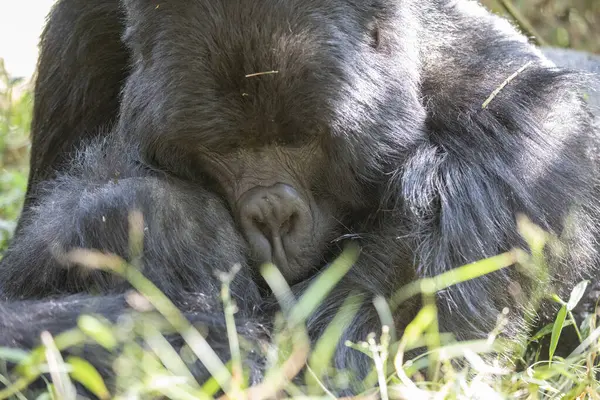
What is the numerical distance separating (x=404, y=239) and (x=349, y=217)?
0.29 meters

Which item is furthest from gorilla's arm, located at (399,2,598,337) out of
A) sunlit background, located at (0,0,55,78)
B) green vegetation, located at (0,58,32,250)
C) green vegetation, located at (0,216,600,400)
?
sunlit background, located at (0,0,55,78)

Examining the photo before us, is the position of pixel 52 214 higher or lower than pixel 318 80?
lower

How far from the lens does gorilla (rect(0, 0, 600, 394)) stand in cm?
329

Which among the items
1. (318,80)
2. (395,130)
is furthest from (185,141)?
(395,130)

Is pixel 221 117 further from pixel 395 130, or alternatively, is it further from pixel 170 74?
pixel 395 130

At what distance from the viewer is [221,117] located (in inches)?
130

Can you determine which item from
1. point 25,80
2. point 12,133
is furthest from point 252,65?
point 25,80

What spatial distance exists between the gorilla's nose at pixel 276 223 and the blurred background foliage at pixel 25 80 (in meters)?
2.00

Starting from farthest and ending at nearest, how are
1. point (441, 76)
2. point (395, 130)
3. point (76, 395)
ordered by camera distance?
point (441, 76) → point (395, 130) → point (76, 395)

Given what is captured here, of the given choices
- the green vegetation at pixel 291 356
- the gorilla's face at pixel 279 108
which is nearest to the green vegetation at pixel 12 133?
the gorilla's face at pixel 279 108

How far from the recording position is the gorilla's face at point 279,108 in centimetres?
327

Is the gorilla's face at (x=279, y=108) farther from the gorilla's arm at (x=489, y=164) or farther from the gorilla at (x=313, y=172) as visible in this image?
the gorilla's arm at (x=489, y=164)

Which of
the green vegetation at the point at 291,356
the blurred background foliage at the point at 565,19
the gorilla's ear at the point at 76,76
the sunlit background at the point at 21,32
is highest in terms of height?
the gorilla's ear at the point at 76,76

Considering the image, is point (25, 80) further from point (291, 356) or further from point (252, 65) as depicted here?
point (291, 356)
